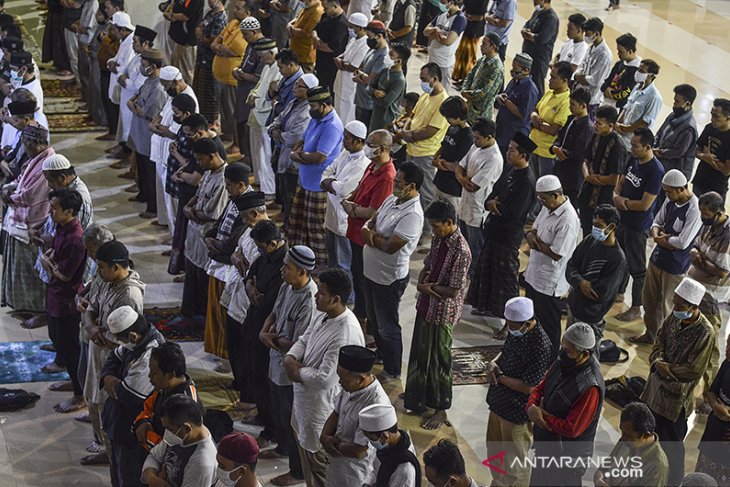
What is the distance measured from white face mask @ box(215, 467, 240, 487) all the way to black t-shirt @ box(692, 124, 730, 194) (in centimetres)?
585

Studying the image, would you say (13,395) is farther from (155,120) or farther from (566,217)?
(566,217)

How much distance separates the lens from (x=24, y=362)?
354 inches

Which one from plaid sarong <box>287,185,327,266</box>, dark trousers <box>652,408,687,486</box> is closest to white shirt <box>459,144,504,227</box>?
plaid sarong <box>287,185,327,266</box>

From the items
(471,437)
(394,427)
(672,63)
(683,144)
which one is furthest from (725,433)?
(672,63)

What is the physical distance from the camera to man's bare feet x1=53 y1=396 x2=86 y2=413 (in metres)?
8.38

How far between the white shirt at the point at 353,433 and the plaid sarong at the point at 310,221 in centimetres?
379

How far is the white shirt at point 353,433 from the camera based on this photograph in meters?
6.21

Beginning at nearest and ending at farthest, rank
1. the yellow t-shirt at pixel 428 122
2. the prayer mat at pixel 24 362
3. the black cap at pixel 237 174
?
the black cap at pixel 237 174
the prayer mat at pixel 24 362
the yellow t-shirt at pixel 428 122

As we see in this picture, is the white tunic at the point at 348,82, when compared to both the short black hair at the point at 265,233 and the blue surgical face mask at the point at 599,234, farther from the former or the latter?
the short black hair at the point at 265,233

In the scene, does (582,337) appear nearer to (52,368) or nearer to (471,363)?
(471,363)

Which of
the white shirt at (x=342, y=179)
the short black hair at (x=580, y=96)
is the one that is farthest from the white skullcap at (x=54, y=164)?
the short black hair at (x=580, y=96)

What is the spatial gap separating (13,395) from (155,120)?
121 inches

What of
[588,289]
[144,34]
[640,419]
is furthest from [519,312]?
[144,34]

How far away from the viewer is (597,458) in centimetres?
763
